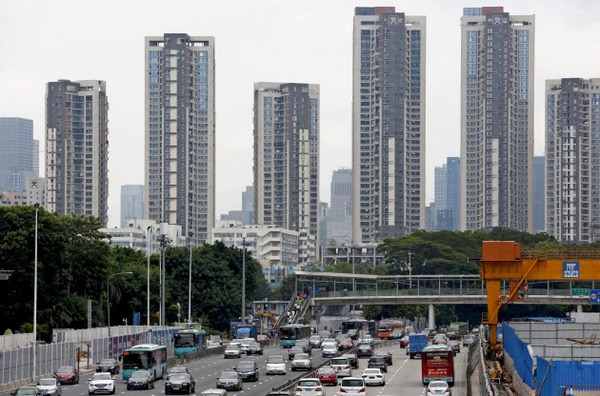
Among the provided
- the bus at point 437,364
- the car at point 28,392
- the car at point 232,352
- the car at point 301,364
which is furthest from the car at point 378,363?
the car at point 28,392

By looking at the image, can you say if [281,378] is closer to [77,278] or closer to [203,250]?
[77,278]

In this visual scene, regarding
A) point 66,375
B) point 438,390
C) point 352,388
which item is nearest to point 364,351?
point 66,375

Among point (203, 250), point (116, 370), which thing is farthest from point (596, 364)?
point (203, 250)

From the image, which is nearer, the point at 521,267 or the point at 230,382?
the point at 230,382

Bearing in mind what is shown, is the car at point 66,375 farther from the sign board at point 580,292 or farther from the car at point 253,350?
the sign board at point 580,292

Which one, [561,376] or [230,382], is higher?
[561,376]

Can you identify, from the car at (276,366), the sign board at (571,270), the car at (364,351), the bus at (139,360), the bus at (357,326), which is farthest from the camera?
Answer: the bus at (357,326)

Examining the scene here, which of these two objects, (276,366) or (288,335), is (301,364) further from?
(288,335)
